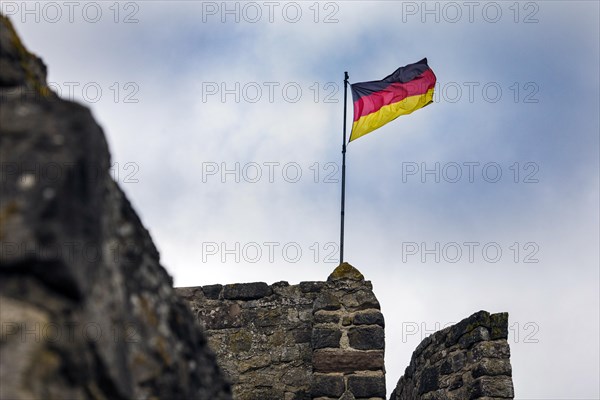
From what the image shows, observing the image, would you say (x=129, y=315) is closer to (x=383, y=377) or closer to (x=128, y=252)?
(x=128, y=252)

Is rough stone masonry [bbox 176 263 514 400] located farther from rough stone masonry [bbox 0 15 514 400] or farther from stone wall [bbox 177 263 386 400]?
rough stone masonry [bbox 0 15 514 400]

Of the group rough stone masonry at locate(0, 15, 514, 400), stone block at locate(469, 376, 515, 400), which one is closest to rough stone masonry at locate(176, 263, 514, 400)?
stone block at locate(469, 376, 515, 400)

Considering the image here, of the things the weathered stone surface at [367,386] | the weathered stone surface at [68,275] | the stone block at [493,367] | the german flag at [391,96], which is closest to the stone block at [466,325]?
the stone block at [493,367]

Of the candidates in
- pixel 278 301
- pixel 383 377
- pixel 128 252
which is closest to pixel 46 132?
pixel 128 252

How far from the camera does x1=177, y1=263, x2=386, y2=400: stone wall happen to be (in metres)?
8.62

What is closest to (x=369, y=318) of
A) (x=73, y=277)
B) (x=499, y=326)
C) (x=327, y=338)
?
(x=327, y=338)

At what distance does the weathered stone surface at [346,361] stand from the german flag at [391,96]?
369 centimetres

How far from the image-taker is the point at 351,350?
8.66m

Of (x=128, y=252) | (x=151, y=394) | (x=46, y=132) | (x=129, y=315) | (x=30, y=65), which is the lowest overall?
(x=151, y=394)

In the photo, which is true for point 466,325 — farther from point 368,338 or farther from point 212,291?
point 212,291

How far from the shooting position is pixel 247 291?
31.0ft

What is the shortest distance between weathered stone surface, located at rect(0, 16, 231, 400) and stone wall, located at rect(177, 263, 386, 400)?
6486 millimetres

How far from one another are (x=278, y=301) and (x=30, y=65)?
7.01m

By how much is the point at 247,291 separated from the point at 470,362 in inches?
83.5
